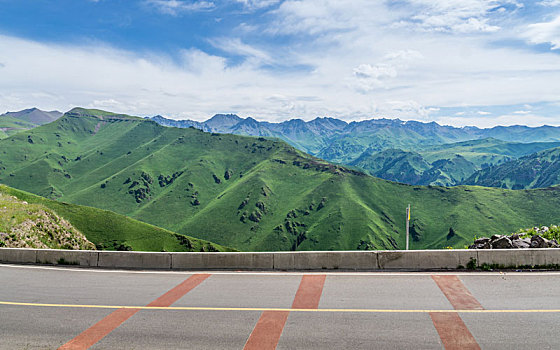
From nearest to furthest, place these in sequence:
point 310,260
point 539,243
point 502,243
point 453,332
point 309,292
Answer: point 453,332 → point 309,292 → point 310,260 → point 539,243 → point 502,243

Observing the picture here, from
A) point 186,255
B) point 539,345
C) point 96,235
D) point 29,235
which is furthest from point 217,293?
point 96,235

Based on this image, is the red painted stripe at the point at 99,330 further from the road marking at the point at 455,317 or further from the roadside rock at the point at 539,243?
the roadside rock at the point at 539,243

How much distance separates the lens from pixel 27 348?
955 centimetres

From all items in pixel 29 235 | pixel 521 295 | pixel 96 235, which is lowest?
pixel 96 235

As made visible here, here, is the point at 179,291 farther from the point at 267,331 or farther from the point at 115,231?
the point at 115,231

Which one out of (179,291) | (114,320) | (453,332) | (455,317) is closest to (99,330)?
(114,320)

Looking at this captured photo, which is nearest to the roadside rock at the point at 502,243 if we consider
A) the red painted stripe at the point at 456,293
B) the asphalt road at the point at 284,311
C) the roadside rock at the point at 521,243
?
the roadside rock at the point at 521,243

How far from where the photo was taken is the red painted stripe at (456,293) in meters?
10.9

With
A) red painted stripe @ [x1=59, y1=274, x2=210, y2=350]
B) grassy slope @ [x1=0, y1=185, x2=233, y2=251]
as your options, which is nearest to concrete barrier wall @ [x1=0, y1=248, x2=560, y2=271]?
red painted stripe @ [x1=59, y1=274, x2=210, y2=350]

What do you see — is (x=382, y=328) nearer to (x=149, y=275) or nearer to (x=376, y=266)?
(x=376, y=266)

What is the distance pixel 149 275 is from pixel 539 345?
12748 mm

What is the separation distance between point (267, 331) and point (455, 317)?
16.3 ft

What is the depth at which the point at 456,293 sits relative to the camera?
1189cm

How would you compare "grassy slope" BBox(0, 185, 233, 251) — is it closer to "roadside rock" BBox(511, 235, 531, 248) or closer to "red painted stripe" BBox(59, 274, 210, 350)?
"red painted stripe" BBox(59, 274, 210, 350)
